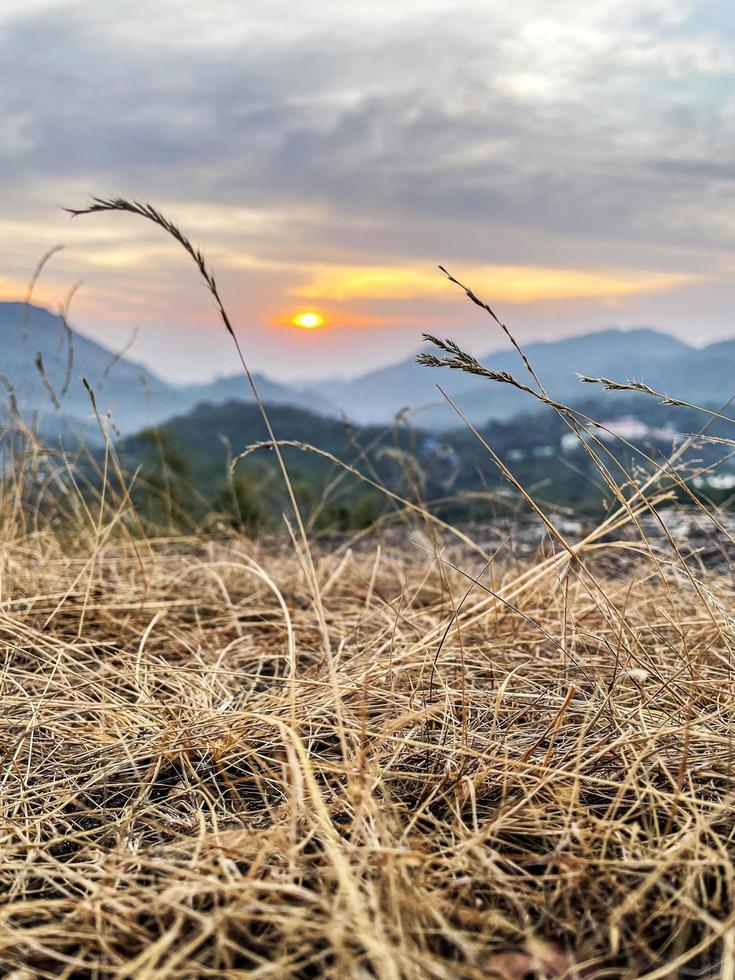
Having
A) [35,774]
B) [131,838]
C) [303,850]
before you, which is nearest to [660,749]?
[303,850]

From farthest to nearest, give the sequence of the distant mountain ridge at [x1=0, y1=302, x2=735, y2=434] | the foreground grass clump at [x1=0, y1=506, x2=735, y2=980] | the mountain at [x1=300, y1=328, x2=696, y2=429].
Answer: the mountain at [x1=300, y1=328, x2=696, y2=429] < the distant mountain ridge at [x1=0, y1=302, x2=735, y2=434] < the foreground grass clump at [x1=0, y1=506, x2=735, y2=980]

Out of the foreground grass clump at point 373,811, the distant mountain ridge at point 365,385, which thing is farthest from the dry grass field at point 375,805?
the distant mountain ridge at point 365,385

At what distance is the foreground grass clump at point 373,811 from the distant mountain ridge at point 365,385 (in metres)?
0.58

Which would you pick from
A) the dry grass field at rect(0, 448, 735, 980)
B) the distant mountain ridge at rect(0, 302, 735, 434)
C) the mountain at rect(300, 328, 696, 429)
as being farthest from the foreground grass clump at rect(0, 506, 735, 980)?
the mountain at rect(300, 328, 696, 429)

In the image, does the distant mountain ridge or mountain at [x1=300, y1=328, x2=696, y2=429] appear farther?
mountain at [x1=300, y1=328, x2=696, y2=429]

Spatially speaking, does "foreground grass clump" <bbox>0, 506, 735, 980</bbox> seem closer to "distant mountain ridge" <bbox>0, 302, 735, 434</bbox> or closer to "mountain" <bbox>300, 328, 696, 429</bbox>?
"distant mountain ridge" <bbox>0, 302, 735, 434</bbox>

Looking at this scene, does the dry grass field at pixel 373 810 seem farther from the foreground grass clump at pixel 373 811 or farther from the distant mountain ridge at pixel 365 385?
the distant mountain ridge at pixel 365 385

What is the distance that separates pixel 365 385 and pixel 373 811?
200859mm

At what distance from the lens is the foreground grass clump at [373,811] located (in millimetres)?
791

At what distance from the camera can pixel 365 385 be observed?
655 feet

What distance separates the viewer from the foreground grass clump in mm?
791

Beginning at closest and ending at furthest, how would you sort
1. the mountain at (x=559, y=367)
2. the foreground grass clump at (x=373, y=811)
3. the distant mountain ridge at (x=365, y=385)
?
the foreground grass clump at (x=373, y=811) → the distant mountain ridge at (x=365, y=385) → the mountain at (x=559, y=367)

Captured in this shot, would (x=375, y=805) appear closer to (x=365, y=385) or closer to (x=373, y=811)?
(x=373, y=811)

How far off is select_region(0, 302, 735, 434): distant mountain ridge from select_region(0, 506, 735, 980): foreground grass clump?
23.0 inches
